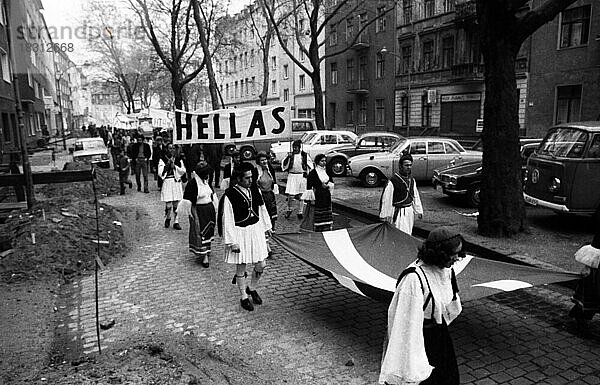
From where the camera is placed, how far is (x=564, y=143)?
368 inches

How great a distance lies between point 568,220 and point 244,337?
825cm

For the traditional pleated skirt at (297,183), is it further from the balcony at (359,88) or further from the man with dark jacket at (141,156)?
the balcony at (359,88)

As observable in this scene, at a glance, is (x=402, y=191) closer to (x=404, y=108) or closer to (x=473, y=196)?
(x=473, y=196)

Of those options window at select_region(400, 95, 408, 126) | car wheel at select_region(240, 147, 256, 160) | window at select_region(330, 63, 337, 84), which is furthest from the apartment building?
car wheel at select_region(240, 147, 256, 160)

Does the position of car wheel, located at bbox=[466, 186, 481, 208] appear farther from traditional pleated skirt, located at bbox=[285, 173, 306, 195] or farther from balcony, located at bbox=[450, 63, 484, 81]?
balcony, located at bbox=[450, 63, 484, 81]

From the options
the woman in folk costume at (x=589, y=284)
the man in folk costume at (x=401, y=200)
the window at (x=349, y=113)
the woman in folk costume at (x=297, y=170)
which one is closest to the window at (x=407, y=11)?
the window at (x=349, y=113)

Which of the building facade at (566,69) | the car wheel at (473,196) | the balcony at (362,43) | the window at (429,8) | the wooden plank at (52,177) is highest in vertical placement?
the window at (429,8)

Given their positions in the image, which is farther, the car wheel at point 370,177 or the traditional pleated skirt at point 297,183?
the car wheel at point 370,177

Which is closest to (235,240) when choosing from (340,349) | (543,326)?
(340,349)

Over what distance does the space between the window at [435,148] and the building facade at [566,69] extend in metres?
10.6

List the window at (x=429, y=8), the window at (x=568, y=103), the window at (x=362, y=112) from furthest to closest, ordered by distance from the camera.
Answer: the window at (x=362, y=112), the window at (x=429, y=8), the window at (x=568, y=103)

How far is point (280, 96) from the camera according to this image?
2072 inches

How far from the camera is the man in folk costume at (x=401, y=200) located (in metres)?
7.39

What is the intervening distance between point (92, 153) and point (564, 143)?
67.8 feet
